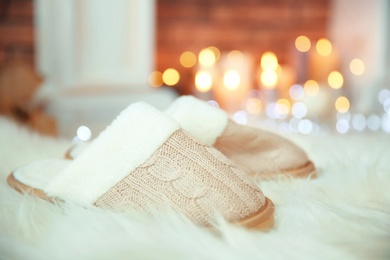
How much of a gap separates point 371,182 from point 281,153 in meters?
0.17

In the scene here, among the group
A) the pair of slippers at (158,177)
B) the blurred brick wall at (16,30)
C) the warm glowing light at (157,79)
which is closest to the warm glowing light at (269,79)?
the warm glowing light at (157,79)

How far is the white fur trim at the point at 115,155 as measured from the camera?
0.64 meters

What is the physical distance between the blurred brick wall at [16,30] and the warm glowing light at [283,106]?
1087 mm

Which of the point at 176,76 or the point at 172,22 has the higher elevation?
the point at 172,22

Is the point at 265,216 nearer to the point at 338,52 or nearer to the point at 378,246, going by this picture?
the point at 378,246

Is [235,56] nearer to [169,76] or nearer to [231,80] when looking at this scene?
[231,80]

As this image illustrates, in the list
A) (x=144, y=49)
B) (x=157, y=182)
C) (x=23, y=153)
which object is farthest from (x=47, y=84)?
(x=157, y=182)

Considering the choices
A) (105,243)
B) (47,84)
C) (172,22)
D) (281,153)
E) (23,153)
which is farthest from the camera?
(172,22)

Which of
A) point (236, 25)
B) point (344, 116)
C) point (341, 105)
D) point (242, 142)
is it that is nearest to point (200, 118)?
point (242, 142)

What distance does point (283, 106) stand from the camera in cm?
248

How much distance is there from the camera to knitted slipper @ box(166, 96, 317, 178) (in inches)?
32.8

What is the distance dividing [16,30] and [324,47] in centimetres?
147

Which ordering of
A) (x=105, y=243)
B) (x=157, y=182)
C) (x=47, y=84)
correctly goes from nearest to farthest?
(x=105, y=243) → (x=157, y=182) → (x=47, y=84)

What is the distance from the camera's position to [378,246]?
0.53 meters
